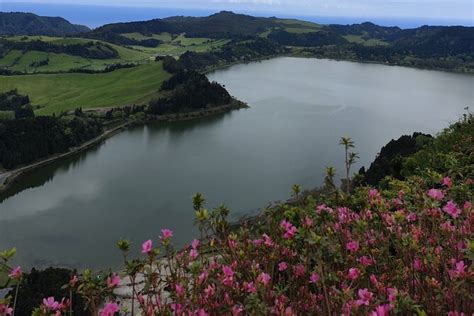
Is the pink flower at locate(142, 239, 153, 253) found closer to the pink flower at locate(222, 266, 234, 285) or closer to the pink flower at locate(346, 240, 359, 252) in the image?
the pink flower at locate(222, 266, 234, 285)

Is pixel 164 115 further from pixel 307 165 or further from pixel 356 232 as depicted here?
pixel 356 232

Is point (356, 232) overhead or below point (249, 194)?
overhead

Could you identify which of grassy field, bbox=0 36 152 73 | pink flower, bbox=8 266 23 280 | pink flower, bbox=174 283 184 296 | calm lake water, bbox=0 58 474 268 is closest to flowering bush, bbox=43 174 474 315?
pink flower, bbox=174 283 184 296

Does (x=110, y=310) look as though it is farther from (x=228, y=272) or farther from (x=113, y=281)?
(x=228, y=272)

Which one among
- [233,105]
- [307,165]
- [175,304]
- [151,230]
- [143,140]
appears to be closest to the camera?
[175,304]

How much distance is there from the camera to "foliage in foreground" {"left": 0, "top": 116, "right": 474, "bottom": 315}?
10.2 feet

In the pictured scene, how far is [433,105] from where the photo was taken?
94.8m

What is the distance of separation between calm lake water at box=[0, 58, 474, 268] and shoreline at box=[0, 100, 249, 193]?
4.51 ft

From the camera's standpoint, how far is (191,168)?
54.3 meters

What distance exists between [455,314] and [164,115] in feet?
285

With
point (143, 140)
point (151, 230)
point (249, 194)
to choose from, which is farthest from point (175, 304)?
point (143, 140)

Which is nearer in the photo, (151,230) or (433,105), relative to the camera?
(151,230)

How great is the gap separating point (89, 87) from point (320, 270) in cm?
11712

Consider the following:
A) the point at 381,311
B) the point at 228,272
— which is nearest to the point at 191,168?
the point at 228,272
